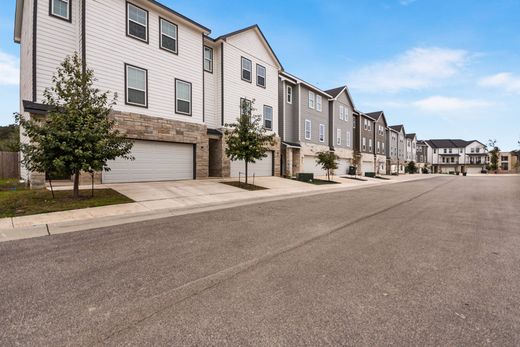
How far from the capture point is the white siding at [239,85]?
19391 millimetres

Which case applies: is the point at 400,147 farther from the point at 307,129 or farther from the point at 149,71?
the point at 149,71

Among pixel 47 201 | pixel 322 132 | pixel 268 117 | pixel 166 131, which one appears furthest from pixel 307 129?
pixel 47 201

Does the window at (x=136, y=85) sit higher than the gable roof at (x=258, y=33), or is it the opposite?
the gable roof at (x=258, y=33)

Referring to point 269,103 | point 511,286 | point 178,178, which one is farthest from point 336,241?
point 269,103

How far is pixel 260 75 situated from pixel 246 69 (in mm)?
1661

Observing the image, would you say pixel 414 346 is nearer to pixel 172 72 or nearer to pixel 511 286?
pixel 511 286

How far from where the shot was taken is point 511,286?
3.49 m

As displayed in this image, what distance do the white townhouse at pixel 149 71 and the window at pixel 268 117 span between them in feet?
8.22

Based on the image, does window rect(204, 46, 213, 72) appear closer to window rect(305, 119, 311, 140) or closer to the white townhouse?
the white townhouse

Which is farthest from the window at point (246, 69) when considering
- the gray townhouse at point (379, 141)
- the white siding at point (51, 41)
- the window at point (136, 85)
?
the gray townhouse at point (379, 141)

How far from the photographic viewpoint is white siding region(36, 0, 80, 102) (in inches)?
463

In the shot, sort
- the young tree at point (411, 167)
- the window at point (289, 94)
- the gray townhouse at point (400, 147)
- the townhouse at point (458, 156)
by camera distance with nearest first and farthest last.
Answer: the window at point (289, 94) < the young tree at point (411, 167) < the gray townhouse at point (400, 147) < the townhouse at point (458, 156)

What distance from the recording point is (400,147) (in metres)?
57.0

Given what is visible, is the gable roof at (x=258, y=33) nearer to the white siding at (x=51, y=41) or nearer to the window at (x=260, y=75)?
the window at (x=260, y=75)
